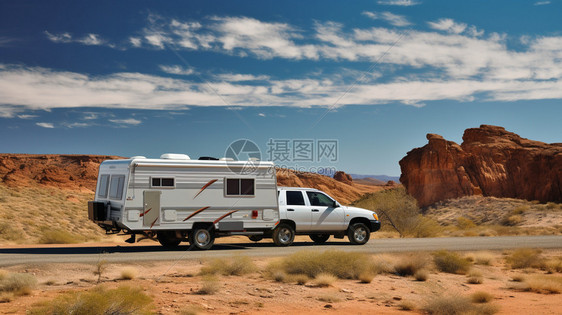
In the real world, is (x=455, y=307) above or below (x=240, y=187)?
below

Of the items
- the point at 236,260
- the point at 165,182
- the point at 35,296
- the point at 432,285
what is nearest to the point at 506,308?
the point at 432,285

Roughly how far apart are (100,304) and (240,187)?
9.71 m

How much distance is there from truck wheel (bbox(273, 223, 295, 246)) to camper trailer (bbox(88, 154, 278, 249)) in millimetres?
287

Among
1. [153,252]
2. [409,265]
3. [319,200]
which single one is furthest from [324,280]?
[319,200]

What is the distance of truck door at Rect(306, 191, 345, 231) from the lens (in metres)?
18.8

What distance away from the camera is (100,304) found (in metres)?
8.14

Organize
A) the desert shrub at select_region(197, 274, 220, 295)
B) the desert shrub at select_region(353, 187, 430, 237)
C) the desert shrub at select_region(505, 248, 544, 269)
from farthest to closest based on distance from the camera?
the desert shrub at select_region(353, 187, 430, 237) < the desert shrub at select_region(505, 248, 544, 269) < the desert shrub at select_region(197, 274, 220, 295)

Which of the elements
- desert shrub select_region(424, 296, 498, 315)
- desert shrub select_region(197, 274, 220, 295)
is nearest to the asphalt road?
desert shrub select_region(197, 274, 220, 295)

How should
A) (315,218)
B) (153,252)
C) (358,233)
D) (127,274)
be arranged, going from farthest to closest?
1. (358,233)
2. (315,218)
3. (153,252)
4. (127,274)

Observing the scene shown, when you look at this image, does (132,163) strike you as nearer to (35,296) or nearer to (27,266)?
(27,266)

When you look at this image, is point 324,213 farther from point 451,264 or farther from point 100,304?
point 100,304

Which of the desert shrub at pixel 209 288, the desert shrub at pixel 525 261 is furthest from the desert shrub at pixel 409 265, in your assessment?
the desert shrub at pixel 209 288

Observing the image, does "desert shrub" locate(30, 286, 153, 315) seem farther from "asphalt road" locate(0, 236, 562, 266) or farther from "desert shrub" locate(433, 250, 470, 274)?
"desert shrub" locate(433, 250, 470, 274)

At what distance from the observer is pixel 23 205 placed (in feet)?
146
